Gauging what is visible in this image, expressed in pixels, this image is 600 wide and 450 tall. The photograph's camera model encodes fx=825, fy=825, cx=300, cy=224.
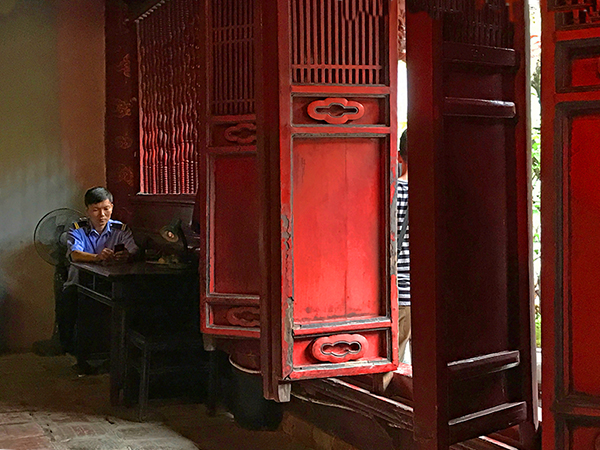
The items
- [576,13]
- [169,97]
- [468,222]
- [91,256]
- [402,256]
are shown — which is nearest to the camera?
[576,13]

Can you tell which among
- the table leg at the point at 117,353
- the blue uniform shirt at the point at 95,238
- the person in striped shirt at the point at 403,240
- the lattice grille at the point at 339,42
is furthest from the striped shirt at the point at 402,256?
the blue uniform shirt at the point at 95,238

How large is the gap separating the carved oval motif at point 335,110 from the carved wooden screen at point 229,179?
848 millimetres

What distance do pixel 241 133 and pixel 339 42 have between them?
1.01 meters

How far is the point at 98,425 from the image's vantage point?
199 inches

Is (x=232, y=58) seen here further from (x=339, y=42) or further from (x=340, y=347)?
(x=340, y=347)

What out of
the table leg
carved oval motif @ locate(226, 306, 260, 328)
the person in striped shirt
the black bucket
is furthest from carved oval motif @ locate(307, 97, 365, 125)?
the table leg

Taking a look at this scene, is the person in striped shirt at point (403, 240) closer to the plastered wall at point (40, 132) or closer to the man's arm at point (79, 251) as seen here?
the man's arm at point (79, 251)

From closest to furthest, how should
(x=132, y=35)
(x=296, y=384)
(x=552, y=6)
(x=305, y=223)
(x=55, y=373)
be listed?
(x=552, y=6) → (x=305, y=223) → (x=296, y=384) → (x=55, y=373) → (x=132, y=35)

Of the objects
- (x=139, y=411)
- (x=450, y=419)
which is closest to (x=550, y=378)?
(x=450, y=419)

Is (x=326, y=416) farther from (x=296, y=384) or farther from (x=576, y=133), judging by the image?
(x=576, y=133)

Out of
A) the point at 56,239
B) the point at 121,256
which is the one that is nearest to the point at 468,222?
the point at 121,256

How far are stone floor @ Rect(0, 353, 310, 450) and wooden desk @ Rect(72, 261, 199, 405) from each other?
308mm

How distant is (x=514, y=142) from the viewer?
8.68ft

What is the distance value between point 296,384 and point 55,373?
8.26ft
